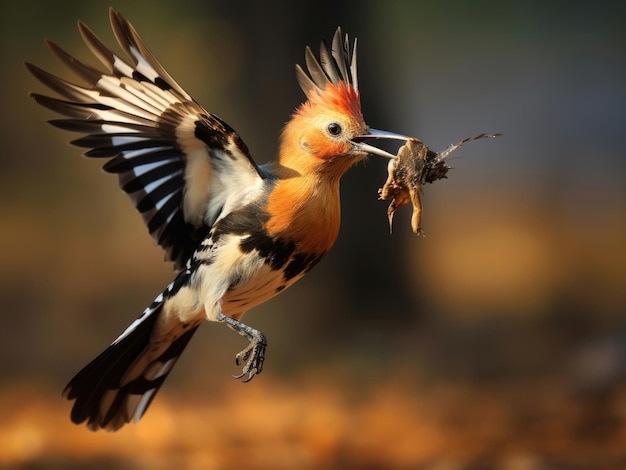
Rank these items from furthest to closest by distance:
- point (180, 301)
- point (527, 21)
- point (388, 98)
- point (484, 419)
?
point (527, 21), point (388, 98), point (484, 419), point (180, 301)

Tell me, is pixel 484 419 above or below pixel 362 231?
below

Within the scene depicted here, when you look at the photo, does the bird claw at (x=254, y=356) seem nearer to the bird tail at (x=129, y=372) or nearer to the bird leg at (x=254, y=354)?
the bird leg at (x=254, y=354)

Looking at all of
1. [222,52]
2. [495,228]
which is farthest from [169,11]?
[495,228]

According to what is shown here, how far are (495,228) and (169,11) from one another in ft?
11.9

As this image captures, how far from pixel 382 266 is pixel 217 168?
12.4ft

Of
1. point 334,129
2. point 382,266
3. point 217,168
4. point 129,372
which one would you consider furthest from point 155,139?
point 382,266

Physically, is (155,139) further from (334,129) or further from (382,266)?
(382,266)

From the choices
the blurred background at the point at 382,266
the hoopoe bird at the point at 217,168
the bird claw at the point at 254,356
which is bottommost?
the blurred background at the point at 382,266

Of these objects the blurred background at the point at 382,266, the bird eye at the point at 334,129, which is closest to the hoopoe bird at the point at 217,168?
the bird eye at the point at 334,129

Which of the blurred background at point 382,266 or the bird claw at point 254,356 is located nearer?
the bird claw at point 254,356

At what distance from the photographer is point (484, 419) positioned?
491 cm

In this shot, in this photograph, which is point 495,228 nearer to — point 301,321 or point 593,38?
point 593,38

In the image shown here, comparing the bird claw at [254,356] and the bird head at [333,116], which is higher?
the bird head at [333,116]

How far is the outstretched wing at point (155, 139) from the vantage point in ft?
6.58
